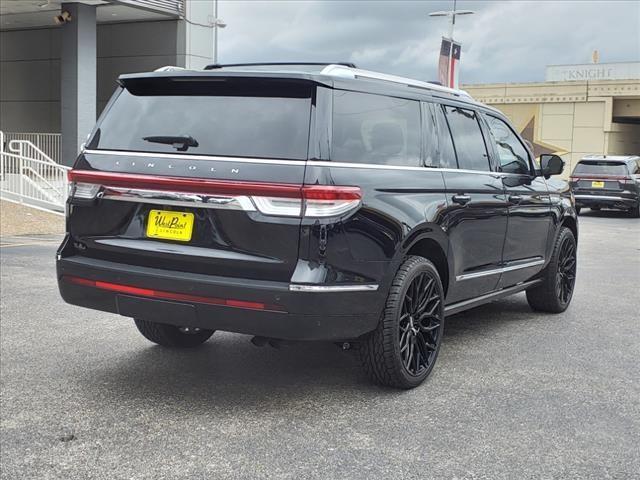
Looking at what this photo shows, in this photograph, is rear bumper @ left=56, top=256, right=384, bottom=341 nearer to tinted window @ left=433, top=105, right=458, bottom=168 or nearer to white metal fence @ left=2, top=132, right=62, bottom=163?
tinted window @ left=433, top=105, right=458, bottom=168

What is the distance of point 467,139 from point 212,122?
2147 mm

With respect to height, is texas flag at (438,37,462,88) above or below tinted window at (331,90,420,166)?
above

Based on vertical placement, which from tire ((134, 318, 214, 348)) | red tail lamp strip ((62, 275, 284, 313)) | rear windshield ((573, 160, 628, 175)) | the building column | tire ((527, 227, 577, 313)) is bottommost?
tire ((134, 318, 214, 348))

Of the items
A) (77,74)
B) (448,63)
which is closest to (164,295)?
(448,63)

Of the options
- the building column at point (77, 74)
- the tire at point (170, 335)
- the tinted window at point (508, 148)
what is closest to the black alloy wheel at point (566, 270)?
the tinted window at point (508, 148)

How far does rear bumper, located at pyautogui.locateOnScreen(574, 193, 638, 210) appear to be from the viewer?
20.9 meters

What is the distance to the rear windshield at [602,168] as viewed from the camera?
69.3 ft

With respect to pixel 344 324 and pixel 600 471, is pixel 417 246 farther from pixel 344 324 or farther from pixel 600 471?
pixel 600 471

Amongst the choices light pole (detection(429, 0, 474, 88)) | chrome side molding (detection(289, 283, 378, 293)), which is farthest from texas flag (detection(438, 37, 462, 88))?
chrome side molding (detection(289, 283, 378, 293))

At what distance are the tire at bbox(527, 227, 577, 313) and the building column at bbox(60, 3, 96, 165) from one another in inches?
713

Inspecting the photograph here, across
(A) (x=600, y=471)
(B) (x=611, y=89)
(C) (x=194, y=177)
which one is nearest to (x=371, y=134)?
(C) (x=194, y=177)

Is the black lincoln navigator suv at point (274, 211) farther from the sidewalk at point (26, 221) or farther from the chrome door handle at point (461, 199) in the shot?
the sidewalk at point (26, 221)

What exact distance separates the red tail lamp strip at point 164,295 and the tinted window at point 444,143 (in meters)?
1.84

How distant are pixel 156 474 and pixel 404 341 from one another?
5.85 feet
